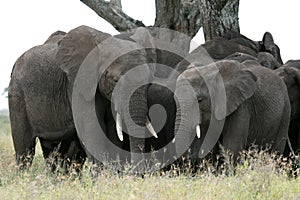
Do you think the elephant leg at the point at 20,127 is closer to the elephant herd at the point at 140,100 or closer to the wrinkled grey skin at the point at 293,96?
the elephant herd at the point at 140,100

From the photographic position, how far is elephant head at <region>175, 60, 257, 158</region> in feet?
32.0

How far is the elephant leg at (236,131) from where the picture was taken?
984 cm

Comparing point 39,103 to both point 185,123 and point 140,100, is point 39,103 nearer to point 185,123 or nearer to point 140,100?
point 140,100

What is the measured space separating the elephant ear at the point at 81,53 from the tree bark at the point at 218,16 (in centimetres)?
324

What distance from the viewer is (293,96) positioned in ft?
37.6

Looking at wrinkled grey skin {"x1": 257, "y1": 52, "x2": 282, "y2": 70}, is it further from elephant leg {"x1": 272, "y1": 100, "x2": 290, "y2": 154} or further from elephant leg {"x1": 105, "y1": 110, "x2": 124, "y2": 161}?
elephant leg {"x1": 105, "y1": 110, "x2": 124, "y2": 161}

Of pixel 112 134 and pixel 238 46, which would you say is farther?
pixel 238 46

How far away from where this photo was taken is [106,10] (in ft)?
49.4

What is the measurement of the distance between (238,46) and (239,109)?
2409mm

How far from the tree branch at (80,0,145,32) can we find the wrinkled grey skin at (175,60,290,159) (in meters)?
4.32

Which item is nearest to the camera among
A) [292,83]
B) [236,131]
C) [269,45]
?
[236,131]


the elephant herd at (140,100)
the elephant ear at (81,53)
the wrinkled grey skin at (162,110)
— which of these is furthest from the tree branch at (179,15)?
the elephant ear at (81,53)

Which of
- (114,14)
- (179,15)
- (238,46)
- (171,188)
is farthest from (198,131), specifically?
(114,14)

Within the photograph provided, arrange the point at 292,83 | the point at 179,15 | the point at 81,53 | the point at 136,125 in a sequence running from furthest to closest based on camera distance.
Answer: the point at 179,15, the point at 292,83, the point at 81,53, the point at 136,125
